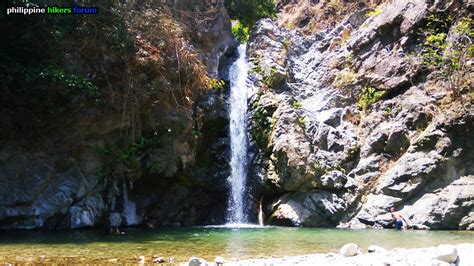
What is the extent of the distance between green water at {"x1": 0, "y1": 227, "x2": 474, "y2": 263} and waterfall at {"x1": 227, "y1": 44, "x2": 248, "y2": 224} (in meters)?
A: 5.62

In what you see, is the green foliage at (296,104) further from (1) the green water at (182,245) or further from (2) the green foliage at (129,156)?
(1) the green water at (182,245)

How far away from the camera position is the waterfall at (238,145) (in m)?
17.8

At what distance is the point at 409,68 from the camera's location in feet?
58.4

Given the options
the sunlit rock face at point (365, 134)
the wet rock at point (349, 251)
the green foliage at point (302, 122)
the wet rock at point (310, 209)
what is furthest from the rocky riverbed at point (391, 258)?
the green foliage at point (302, 122)

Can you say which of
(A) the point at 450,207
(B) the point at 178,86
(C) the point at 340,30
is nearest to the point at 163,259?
(B) the point at 178,86

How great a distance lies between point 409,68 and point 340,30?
A: 6.08 meters

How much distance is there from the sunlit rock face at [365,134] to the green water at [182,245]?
97.7 inches

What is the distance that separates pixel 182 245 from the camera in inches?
381

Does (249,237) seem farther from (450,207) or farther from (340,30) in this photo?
(340,30)

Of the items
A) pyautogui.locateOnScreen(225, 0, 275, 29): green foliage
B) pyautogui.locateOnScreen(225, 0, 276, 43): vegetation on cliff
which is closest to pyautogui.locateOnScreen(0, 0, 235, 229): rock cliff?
pyautogui.locateOnScreen(225, 0, 276, 43): vegetation on cliff

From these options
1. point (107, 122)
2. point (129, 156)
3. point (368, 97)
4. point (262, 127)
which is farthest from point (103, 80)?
point (368, 97)

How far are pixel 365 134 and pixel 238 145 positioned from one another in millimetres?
5079

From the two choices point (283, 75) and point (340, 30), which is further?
point (340, 30)

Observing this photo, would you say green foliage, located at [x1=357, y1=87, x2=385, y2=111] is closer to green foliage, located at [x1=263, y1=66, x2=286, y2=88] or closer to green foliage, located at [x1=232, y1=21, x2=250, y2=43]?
green foliage, located at [x1=263, y1=66, x2=286, y2=88]
